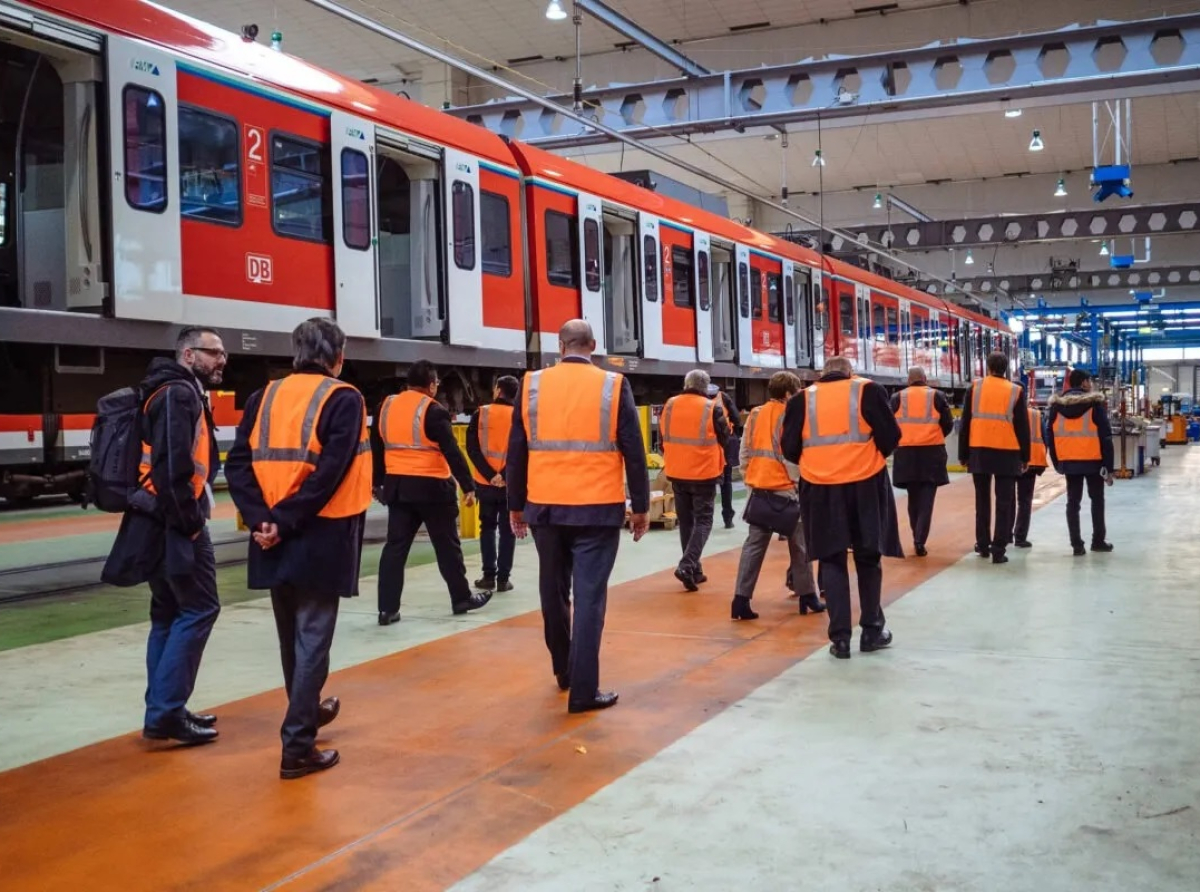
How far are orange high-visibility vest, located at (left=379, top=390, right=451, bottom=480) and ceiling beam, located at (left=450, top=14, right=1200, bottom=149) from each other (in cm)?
847

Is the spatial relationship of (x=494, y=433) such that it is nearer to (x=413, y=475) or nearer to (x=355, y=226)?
(x=413, y=475)

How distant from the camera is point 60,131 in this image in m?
7.96

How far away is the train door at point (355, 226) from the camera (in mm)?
8852

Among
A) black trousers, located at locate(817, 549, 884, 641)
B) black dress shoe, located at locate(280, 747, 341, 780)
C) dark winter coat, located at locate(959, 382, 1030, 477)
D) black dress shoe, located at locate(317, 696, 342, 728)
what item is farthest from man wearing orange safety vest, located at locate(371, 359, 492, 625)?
dark winter coat, located at locate(959, 382, 1030, 477)

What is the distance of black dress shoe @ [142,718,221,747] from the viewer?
15.3 ft

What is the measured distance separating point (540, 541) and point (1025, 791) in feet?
7.64

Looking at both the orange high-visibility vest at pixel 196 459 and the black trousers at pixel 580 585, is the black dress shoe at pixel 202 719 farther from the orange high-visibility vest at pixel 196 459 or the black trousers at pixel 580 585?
the black trousers at pixel 580 585

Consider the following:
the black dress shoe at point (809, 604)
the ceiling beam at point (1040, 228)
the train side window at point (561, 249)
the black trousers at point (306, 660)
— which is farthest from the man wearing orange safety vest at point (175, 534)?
the ceiling beam at point (1040, 228)

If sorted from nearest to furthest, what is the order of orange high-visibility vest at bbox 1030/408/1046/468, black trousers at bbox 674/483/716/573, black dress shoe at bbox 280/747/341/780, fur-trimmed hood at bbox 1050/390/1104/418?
black dress shoe at bbox 280/747/341/780 < black trousers at bbox 674/483/716/573 < fur-trimmed hood at bbox 1050/390/1104/418 < orange high-visibility vest at bbox 1030/408/1046/468

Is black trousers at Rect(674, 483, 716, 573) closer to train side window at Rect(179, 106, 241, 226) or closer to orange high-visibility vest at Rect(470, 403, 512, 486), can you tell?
orange high-visibility vest at Rect(470, 403, 512, 486)

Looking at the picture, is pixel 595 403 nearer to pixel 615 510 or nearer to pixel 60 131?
pixel 615 510

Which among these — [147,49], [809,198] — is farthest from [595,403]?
[809,198]


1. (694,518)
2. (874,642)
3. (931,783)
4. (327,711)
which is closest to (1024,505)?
(694,518)

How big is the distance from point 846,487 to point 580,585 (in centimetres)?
181
